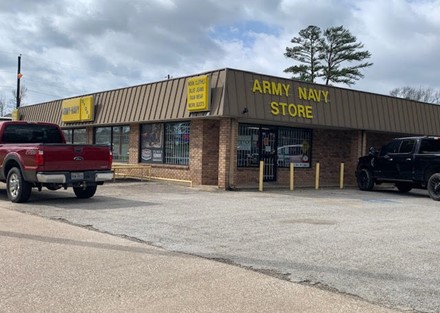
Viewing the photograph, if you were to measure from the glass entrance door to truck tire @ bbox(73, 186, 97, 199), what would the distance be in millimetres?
7535

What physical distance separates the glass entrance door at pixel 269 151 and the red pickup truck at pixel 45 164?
7.70m

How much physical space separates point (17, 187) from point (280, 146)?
1061cm

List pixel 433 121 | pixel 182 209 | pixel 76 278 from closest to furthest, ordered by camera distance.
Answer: pixel 76 278, pixel 182 209, pixel 433 121

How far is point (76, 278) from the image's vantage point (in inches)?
210

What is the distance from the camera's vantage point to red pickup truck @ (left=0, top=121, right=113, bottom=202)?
1120cm

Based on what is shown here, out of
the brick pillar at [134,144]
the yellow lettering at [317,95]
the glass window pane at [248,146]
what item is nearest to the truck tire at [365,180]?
the yellow lettering at [317,95]

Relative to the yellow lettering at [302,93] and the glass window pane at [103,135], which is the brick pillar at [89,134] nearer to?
the glass window pane at [103,135]

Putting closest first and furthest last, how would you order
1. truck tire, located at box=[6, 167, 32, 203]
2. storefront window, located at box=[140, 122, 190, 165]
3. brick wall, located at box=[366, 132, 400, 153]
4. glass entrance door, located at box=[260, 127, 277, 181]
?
truck tire, located at box=[6, 167, 32, 203], storefront window, located at box=[140, 122, 190, 165], glass entrance door, located at box=[260, 127, 277, 181], brick wall, located at box=[366, 132, 400, 153]

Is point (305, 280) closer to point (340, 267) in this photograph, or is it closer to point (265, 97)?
point (340, 267)

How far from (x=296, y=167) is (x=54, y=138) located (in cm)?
1003

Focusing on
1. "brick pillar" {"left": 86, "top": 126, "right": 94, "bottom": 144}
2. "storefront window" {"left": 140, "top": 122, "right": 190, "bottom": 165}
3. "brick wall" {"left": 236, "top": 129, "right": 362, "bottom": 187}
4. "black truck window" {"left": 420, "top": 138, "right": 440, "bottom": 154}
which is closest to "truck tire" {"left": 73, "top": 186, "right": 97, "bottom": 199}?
"storefront window" {"left": 140, "top": 122, "right": 190, "bottom": 165}

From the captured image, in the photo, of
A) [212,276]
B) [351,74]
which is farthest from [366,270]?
[351,74]

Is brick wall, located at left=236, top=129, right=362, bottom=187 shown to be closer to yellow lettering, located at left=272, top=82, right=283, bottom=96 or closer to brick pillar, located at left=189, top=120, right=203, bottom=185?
yellow lettering, located at left=272, top=82, right=283, bottom=96

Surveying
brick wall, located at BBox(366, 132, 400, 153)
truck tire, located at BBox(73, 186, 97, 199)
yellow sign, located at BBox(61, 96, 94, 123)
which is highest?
yellow sign, located at BBox(61, 96, 94, 123)
